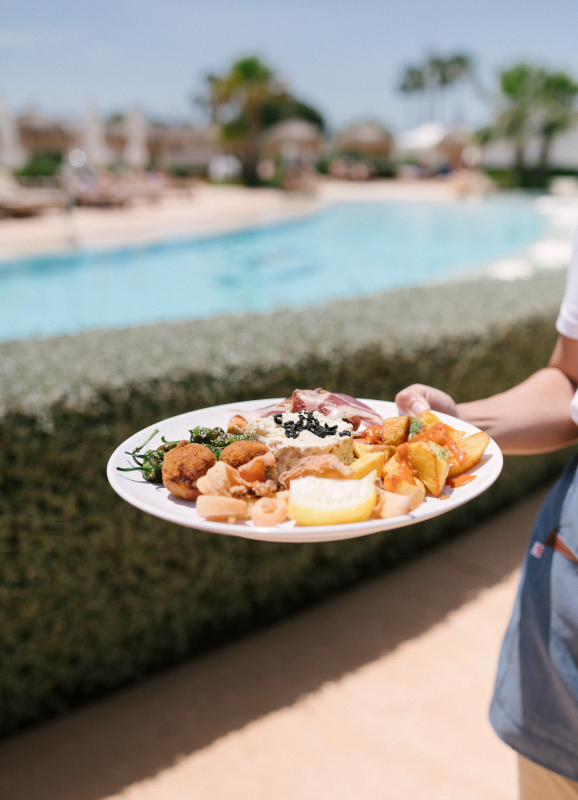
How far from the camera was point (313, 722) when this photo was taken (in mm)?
3111

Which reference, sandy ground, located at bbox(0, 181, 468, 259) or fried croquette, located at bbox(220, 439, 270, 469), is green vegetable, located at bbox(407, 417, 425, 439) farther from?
sandy ground, located at bbox(0, 181, 468, 259)

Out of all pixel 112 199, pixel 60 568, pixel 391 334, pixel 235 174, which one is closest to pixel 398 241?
pixel 112 199

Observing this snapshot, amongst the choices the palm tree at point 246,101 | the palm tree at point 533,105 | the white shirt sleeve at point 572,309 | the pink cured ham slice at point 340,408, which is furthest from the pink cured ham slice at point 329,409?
the palm tree at point 533,105

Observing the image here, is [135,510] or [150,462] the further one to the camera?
[135,510]

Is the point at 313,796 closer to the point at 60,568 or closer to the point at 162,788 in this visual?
the point at 162,788

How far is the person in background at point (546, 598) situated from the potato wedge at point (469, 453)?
0.86 feet

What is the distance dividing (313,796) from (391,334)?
2373 millimetres

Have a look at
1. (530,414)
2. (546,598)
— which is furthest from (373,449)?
(546,598)

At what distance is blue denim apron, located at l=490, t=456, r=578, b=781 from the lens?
151 centimetres

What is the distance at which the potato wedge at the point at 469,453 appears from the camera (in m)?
1.13

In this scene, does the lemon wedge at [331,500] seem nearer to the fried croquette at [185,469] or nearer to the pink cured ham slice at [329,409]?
the fried croquette at [185,469]

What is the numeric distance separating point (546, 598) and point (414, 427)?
68 centimetres

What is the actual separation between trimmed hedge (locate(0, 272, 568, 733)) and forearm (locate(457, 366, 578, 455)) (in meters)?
1.68

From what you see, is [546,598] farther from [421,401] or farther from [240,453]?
[240,453]
